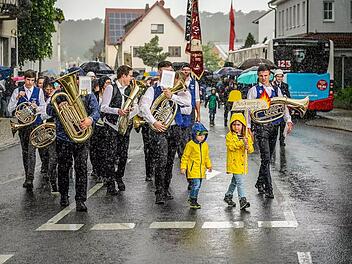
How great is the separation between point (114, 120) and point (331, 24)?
48428 millimetres

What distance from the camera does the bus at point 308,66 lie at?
33.8 metres

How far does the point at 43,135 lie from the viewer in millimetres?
12805

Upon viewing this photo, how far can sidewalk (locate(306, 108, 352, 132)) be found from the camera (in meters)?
28.4

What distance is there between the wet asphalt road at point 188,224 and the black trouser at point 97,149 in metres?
0.49

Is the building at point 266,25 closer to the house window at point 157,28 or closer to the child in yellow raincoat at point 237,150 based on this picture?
the house window at point 157,28

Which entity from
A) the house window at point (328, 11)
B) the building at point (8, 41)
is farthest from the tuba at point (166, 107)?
the house window at point (328, 11)

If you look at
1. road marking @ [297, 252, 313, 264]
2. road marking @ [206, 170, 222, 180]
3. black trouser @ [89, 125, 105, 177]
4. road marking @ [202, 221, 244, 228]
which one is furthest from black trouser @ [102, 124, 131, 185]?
road marking @ [297, 252, 313, 264]

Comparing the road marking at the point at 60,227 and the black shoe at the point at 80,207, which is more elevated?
the black shoe at the point at 80,207

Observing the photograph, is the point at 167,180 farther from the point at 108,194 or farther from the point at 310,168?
the point at 310,168

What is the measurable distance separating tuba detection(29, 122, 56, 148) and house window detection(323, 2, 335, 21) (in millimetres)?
48398

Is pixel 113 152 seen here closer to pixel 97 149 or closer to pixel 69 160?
pixel 97 149

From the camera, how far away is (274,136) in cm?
1215

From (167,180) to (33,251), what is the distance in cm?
365

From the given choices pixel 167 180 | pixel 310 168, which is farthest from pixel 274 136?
pixel 310 168
